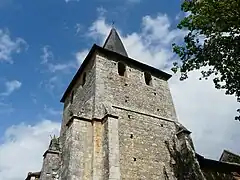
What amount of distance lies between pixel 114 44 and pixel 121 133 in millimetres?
9195

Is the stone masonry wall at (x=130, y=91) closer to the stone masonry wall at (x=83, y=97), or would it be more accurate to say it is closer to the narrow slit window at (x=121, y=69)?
the narrow slit window at (x=121, y=69)

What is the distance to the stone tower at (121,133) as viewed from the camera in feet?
39.1

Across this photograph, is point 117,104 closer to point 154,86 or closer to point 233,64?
point 154,86

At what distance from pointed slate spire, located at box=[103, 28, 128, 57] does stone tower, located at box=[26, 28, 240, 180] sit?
95.9 inches

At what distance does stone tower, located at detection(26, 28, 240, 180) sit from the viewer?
11.9m

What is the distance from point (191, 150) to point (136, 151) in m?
2.94

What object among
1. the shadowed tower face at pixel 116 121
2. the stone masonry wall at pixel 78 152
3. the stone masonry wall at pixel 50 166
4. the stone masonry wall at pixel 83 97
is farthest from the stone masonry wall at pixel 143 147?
the stone masonry wall at pixel 50 166

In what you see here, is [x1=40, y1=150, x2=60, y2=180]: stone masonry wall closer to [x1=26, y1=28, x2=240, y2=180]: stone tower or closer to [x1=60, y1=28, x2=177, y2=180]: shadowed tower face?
[x1=26, y1=28, x2=240, y2=180]: stone tower

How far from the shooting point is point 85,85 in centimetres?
1678

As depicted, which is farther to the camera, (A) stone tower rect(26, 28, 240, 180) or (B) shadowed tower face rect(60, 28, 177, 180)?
(A) stone tower rect(26, 28, 240, 180)

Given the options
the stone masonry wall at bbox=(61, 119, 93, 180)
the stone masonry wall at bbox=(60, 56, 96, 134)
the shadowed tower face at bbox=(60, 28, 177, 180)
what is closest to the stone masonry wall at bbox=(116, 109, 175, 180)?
the shadowed tower face at bbox=(60, 28, 177, 180)

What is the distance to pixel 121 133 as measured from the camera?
13391 millimetres

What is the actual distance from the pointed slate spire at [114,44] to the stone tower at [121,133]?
244cm

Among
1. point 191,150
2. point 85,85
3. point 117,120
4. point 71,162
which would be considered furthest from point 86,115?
point 191,150
